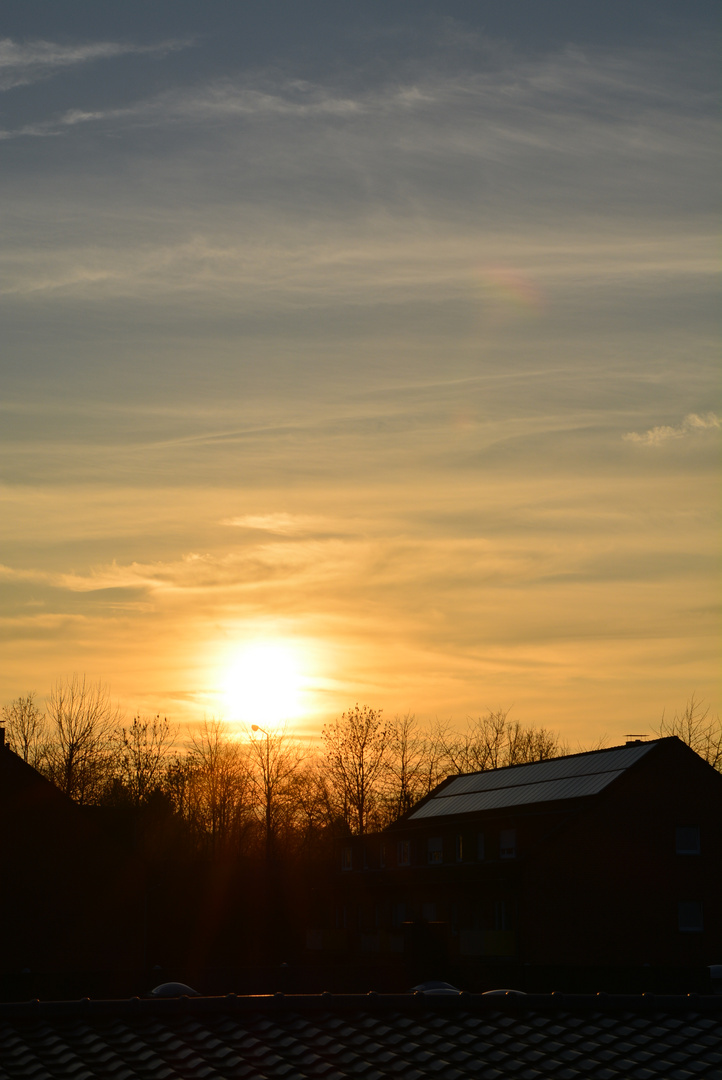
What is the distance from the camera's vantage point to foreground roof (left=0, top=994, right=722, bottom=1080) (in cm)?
1226

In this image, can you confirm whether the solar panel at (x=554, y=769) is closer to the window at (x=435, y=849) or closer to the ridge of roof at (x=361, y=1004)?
the window at (x=435, y=849)

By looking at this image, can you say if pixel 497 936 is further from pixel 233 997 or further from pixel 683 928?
pixel 233 997

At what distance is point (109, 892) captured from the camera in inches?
1534

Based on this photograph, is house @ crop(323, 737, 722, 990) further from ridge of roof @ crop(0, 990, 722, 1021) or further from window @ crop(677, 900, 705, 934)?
ridge of roof @ crop(0, 990, 722, 1021)

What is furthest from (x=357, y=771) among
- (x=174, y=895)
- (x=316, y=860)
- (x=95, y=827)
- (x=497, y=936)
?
(x=95, y=827)

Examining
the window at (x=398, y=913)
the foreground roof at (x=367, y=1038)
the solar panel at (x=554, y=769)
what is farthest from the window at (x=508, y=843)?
the foreground roof at (x=367, y=1038)

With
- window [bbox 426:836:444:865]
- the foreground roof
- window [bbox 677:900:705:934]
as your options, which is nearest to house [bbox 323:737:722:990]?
window [bbox 677:900:705:934]

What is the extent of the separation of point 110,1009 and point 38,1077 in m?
2.25

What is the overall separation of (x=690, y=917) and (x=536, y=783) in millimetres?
9645

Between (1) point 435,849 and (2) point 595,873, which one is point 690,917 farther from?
(1) point 435,849

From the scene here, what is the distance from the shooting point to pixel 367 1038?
530 inches

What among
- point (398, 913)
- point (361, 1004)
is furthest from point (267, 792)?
point (361, 1004)

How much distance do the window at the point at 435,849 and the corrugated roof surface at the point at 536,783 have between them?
1217mm

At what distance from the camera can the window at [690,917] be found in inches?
1759
